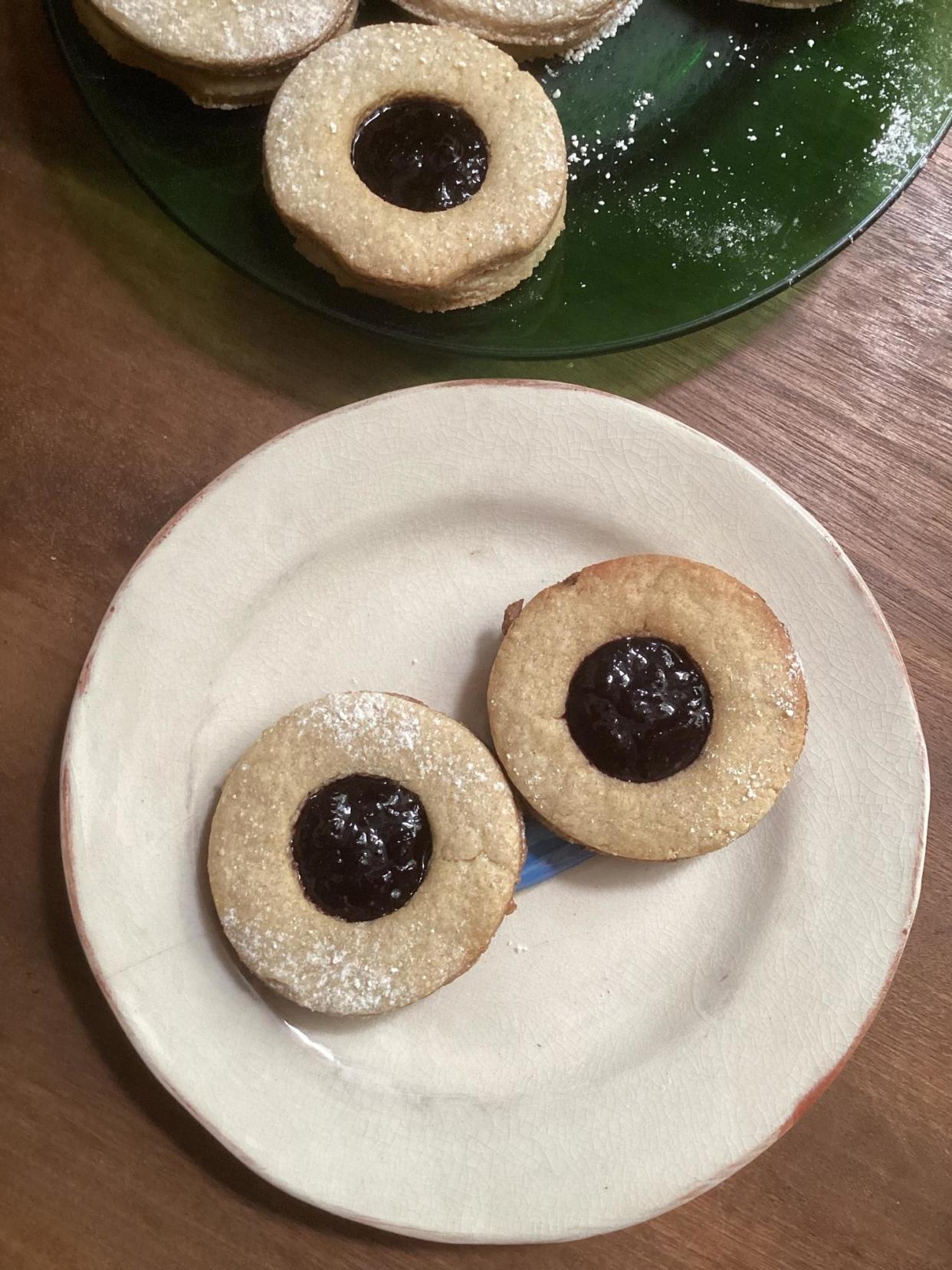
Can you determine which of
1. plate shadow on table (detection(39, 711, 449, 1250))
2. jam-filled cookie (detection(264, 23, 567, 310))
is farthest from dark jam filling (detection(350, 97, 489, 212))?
plate shadow on table (detection(39, 711, 449, 1250))

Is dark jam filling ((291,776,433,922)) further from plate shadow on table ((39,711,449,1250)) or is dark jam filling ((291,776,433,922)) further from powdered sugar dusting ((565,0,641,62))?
powdered sugar dusting ((565,0,641,62))

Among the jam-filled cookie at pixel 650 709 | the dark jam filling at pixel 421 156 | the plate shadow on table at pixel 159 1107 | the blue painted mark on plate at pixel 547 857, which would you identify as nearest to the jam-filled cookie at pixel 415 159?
the dark jam filling at pixel 421 156

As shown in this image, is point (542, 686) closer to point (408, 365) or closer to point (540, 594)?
point (540, 594)

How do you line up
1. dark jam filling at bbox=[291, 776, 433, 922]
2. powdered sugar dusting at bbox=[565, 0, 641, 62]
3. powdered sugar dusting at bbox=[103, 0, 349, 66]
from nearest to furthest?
dark jam filling at bbox=[291, 776, 433, 922] < powdered sugar dusting at bbox=[103, 0, 349, 66] < powdered sugar dusting at bbox=[565, 0, 641, 62]

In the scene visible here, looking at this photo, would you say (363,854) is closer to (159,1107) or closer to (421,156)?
(159,1107)

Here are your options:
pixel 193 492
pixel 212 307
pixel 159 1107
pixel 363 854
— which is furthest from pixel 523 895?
pixel 212 307

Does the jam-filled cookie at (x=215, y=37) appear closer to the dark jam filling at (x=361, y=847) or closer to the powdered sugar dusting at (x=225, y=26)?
the powdered sugar dusting at (x=225, y=26)
